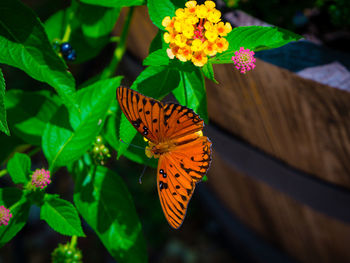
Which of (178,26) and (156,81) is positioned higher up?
(178,26)

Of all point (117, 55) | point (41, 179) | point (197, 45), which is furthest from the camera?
point (117, 55)

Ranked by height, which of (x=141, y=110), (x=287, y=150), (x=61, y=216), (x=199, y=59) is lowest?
(x=287, y=150)

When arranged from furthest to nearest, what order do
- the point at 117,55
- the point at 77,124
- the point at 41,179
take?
1. the point at 117,55
2. the point at 77,124
3. the point at 41,179

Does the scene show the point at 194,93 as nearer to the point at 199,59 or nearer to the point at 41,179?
the point at 199,59

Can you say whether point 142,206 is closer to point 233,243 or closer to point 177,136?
point 233,243

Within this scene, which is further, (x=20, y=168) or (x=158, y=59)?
(x=20, y=168)

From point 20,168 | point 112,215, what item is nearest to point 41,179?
point 20,168

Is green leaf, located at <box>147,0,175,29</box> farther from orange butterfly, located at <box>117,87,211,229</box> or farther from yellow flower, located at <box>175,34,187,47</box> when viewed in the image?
orange butterfly, located at <box>117,87,211,229</box>

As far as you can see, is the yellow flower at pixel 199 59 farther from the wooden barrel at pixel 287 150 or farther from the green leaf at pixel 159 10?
the wooden barrel at pixel 287 150
